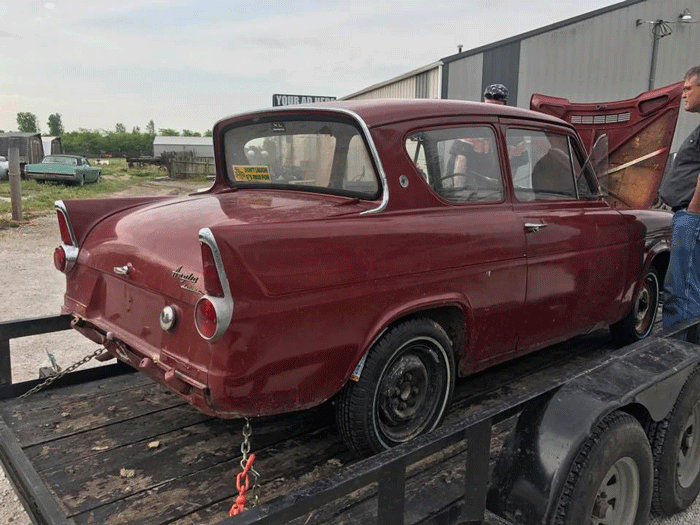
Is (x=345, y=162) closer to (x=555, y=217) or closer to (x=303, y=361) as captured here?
(x=303, y=361)

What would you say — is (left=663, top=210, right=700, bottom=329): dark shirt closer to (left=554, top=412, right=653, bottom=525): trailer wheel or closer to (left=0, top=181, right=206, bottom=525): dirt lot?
(left=554, top=412, right=653, bottom=525): trailer wheel

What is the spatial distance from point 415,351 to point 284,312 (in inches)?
32.0


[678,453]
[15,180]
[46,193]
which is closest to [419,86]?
[15,180]

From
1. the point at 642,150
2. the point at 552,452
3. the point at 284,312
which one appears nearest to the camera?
the point at 552,452

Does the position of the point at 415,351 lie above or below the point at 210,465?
above

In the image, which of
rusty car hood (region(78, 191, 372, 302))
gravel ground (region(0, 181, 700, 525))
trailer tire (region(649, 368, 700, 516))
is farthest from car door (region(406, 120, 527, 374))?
gravel ground (region(0, 181, 700, 525))

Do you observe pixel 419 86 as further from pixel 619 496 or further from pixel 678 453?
pixel 619 496

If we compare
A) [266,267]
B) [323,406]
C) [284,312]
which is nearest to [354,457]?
[323,406]

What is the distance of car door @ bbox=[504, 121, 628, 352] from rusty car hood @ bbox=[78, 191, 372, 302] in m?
1.11

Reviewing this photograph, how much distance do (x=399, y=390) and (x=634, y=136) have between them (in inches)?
129

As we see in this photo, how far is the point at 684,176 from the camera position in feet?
12.1

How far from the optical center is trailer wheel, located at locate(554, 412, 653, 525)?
6.56ft

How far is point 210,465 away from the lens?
2410 mm

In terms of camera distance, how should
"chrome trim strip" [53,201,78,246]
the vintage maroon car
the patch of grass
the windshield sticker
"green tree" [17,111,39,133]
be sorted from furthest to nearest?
"green tree" [17,111,39,133]
the patch of grass
the windshield sticker
"chrome trim strip" [53,201,78,246]
the vintage maroon car
